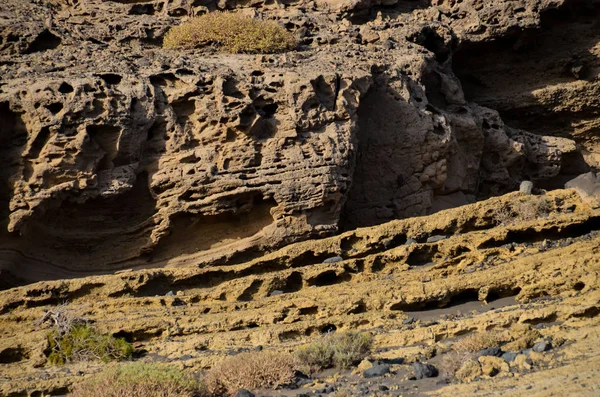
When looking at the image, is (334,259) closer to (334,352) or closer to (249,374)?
(334,352)

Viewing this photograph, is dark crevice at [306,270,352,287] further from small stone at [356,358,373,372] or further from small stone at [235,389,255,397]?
small stone at [235,389,255,397]

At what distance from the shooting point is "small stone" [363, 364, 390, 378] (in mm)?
9438

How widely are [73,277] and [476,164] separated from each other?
8.01m

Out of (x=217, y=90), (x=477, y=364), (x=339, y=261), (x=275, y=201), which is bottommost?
(x=477, y=364)

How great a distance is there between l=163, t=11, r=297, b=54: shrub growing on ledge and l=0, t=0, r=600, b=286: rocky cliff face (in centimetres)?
34

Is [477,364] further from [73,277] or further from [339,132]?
[73,277]

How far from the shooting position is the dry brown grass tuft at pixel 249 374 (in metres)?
9.55

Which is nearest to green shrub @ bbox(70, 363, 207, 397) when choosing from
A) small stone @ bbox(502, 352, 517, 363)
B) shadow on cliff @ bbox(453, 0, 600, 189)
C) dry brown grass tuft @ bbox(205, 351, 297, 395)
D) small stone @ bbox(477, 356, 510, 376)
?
dry brown grass tuft @ bbox(205, 351, 297, 395)

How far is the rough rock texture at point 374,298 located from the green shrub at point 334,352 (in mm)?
302

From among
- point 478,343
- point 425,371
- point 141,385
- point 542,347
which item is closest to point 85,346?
point 141,385

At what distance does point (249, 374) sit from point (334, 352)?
110 centimetres

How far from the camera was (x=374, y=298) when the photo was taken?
11406 millimetres

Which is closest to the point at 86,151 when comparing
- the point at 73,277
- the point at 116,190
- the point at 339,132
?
the point at 116,190

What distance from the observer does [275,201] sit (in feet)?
43.6
